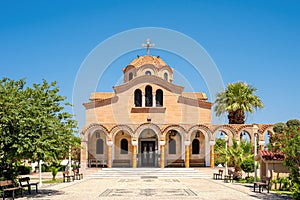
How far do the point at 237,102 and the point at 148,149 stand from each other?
35.3 feet

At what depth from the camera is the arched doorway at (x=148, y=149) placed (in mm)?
37000

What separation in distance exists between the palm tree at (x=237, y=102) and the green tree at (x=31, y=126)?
83.7 ft

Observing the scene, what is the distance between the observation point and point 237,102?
1612 inches

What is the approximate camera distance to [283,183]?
2034 centimetres

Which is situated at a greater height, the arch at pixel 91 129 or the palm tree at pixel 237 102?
the palm tree at pixel 237 102

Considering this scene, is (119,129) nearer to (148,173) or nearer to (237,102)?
(148,173)

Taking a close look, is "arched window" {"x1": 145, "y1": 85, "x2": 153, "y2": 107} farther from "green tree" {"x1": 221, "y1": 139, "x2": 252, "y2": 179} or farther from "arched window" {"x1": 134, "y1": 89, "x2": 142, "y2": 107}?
"green tree" {"x1": 221, "y1": 139, "x2": 252, "y2": 179}

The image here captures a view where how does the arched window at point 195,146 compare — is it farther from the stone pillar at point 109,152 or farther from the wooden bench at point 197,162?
the stone pillar at point 109,152

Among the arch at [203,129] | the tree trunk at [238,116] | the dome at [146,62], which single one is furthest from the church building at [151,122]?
the tree trunk at [238,116]

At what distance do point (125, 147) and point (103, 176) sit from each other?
6875 millimetres

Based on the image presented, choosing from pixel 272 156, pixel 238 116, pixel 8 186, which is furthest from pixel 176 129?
pixel 8 186

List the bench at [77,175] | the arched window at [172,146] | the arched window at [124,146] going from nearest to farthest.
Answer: the bench at [77,175] < the arched window at [172,146] < the arched window at [124,146]

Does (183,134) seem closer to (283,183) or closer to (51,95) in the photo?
(283,183)

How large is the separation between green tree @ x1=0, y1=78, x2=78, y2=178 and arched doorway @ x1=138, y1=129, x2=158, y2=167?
19.3m
